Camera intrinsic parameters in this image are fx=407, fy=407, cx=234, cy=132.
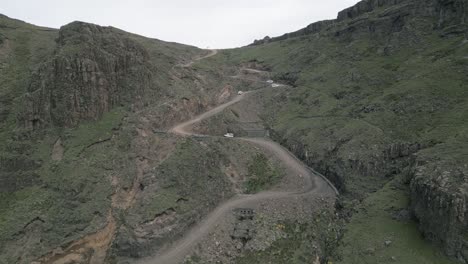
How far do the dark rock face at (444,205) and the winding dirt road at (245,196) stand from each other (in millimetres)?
12014

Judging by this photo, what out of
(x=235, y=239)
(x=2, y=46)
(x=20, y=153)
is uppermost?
(x=2, y=46)

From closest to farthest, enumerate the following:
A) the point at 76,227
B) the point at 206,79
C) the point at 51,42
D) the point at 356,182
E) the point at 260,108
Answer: the point at 76,227, the point at 356,182, the point at 51,42, the point at 260,108, the point at 206,79

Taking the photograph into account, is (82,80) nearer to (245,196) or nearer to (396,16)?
(245,196)

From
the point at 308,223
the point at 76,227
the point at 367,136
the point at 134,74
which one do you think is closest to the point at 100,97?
the point at 134,74

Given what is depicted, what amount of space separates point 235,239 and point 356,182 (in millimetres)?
16314

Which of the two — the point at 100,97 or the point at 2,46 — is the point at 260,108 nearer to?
the point at 100,97

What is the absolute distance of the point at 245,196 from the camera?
5006 centimetres

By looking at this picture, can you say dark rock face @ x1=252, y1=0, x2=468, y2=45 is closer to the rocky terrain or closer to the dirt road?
the rocky terrain

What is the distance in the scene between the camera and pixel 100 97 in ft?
180

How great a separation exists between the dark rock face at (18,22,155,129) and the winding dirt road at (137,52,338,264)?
10.3 m

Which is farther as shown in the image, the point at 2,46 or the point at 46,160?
the point at 2,46

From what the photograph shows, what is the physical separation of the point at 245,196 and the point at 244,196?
123mm

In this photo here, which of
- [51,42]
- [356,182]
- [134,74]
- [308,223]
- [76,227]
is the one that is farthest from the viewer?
[51,42]

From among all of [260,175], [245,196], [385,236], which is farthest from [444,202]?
[260,175]
